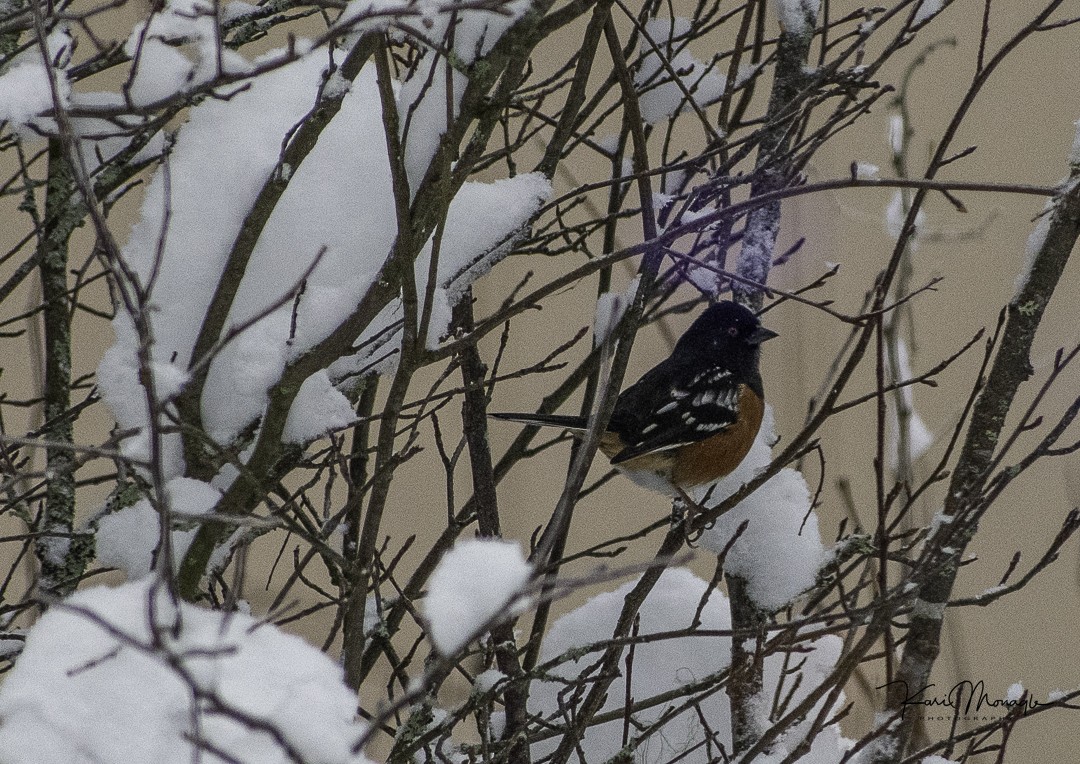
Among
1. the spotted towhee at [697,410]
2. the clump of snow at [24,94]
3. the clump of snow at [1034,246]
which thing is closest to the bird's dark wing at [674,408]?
the spotted towhee at [697,410]

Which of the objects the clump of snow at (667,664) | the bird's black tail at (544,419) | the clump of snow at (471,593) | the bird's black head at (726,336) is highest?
the bird's black head at (726,336)

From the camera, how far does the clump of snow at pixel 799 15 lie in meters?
2.82

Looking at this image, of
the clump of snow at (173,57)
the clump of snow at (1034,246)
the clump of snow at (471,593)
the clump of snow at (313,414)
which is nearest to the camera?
the clump of snow at (471,593)

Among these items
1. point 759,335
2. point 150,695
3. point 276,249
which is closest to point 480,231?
point 276,249

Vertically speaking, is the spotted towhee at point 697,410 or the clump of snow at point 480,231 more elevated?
the spotted towhee at point 697,410

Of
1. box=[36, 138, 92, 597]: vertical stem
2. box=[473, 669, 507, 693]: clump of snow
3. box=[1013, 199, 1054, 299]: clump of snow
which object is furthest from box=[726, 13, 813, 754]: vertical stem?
box=[36, 138, 92, 597]: vertical stem

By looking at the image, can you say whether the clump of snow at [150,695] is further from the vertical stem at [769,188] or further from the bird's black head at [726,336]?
the bird's black head at [726,336]

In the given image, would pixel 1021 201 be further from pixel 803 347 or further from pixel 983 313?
pixel 803 347

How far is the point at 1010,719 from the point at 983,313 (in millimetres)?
3385

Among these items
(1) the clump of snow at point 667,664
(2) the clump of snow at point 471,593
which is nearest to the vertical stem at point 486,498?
(1) the clump of snow at point 667,664

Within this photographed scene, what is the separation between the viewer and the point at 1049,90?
5.02 m

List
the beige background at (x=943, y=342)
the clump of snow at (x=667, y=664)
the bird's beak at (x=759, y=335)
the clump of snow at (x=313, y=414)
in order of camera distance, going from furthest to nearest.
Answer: the beige background at (x=943, y=342) → the bird's beak at (x=759, y=335) → the clump of snow at (x=667, y=664) → the clump of snow at (x=313, y=414)

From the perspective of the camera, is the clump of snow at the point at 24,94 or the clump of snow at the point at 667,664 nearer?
the clump of snow at the point at 24,94

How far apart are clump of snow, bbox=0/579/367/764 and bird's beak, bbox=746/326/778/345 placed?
2.71 m
